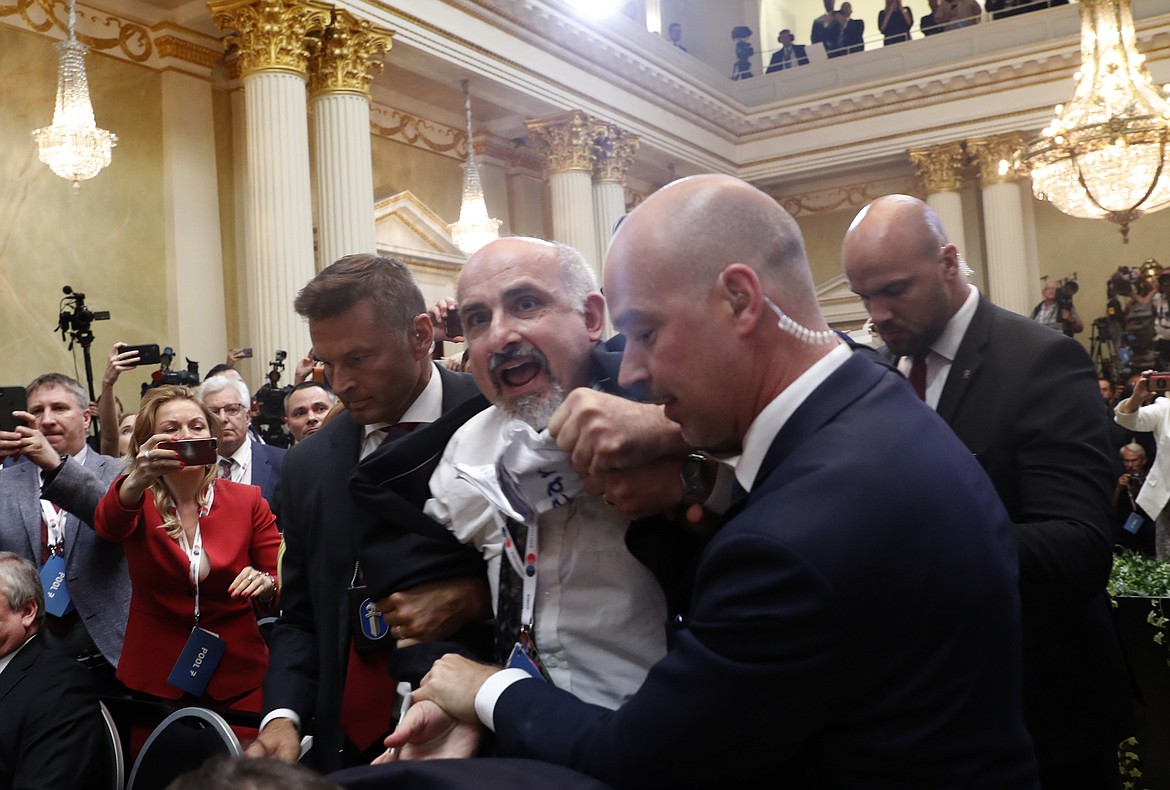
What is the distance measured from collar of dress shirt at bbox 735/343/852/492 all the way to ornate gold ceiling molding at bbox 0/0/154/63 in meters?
9.75

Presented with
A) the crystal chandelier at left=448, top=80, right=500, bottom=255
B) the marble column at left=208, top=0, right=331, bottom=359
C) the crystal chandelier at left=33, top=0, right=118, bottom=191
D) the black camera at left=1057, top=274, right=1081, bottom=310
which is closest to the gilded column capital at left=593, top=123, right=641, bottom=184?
the crystal chandelier at left=448, top=80, right=500, bottom=255

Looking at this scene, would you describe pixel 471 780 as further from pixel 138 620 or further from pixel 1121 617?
pixel 1121 617

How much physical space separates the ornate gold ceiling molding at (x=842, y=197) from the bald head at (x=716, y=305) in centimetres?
1821

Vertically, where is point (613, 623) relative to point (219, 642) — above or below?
above

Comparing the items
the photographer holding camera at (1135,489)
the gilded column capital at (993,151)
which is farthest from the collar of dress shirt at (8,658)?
the gilded column capital at (993,151)

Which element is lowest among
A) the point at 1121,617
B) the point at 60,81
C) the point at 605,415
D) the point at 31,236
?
the point at 1121,617

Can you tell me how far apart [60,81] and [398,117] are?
628cm

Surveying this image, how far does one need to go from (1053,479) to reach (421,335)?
1.37 meters

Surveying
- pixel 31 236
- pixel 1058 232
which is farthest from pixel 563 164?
pixel 1058 232

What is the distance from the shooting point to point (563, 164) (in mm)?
13844

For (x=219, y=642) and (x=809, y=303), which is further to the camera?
(x=219, y=642)

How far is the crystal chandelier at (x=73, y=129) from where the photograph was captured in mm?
6961

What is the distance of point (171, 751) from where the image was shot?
2.71 m

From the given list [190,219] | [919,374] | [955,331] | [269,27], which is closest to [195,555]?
[919,374]
